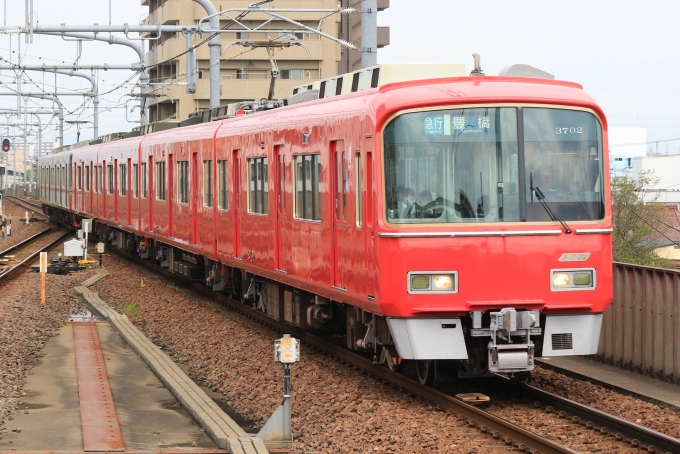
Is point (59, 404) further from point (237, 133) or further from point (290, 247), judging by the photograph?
point (237, 133)

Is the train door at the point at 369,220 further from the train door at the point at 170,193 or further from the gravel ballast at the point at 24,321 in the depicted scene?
the train door at the point at 170,193

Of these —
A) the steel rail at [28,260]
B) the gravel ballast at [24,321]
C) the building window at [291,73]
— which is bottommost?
the gravel ballast at [24,321]

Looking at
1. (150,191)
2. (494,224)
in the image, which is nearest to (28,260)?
(150,191)

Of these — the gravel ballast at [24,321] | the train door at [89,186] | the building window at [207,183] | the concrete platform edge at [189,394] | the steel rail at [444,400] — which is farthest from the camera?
the train door at [89,186]

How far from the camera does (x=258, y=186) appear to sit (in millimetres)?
14891

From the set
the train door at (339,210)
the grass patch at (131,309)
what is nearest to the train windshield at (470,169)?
the train door at (339,210)

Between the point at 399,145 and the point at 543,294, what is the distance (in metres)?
1.71

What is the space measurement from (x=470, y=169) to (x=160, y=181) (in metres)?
14.4

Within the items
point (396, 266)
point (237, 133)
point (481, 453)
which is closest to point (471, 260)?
point (396, 266)

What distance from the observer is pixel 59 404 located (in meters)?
9.85

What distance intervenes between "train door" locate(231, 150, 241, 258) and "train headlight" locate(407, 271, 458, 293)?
688 centimetres

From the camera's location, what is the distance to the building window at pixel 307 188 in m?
12.0

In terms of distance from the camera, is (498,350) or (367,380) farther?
(367,380)

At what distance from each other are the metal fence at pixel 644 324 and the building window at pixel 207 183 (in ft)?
26.2
